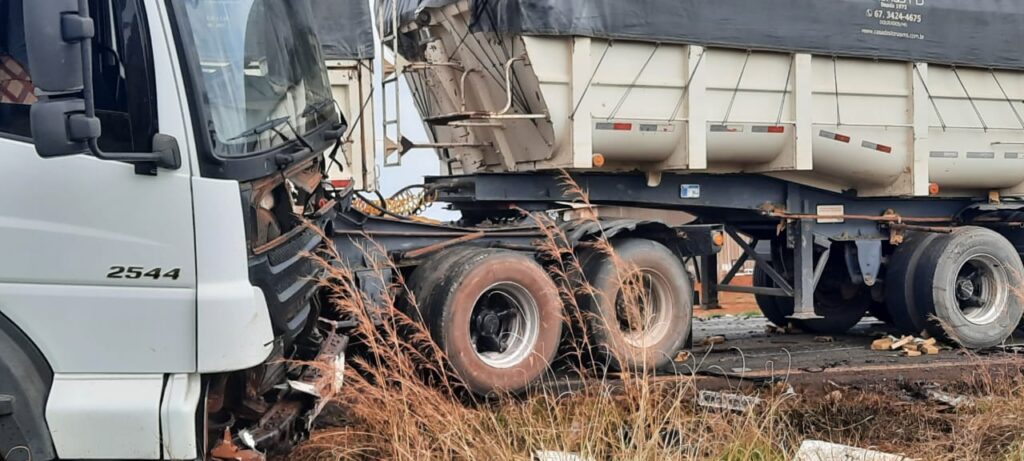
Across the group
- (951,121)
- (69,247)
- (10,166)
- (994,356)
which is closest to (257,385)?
(69,247)

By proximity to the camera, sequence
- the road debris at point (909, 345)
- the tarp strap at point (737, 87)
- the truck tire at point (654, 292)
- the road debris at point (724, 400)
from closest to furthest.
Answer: the road debris at point (724, 400) < the truck tire at point (654, 292) < the tarp strap at point (737, 87) < the road debris at point (909, 345)

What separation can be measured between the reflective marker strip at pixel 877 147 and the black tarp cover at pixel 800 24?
0.73 meters

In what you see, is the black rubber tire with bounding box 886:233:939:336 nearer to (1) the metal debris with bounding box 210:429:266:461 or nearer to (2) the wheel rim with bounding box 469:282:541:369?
(2) the wheel rim with bounding box 469:282:541:369

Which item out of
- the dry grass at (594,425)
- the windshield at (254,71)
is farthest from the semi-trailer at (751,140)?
the windshield at (254,71)

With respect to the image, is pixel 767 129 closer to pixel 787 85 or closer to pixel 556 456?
pixel 787 85

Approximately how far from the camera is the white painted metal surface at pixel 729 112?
23.9 feet

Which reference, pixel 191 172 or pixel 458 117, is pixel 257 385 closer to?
pixel 191 172

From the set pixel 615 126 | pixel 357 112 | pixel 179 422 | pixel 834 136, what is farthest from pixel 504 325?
pixel 834 136

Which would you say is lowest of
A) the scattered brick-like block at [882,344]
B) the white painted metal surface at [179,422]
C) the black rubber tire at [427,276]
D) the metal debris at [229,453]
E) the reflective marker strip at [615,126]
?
the scattered brick-like block at [882,344]

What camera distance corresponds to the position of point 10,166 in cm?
379

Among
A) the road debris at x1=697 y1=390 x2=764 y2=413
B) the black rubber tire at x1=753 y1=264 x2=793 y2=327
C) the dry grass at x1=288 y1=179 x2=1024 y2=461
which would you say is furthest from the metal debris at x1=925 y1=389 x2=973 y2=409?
the black rubber tire at x1=753 y1=264 x2=793 y2=327

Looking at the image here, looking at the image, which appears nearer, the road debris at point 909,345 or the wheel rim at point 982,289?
the road debris at point 909,345

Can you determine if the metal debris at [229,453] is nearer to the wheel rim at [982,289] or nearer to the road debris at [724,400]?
the road debris at [724,400]

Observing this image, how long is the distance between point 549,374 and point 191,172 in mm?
3097
